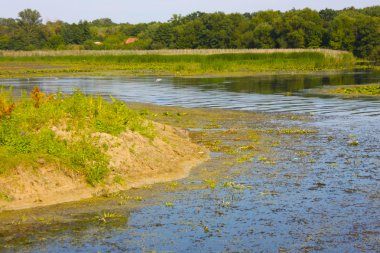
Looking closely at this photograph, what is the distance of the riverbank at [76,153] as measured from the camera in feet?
41.9

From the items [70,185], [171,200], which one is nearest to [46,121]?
[70,185]

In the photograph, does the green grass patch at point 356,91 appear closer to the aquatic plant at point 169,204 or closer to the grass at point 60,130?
the grass at point 60,130

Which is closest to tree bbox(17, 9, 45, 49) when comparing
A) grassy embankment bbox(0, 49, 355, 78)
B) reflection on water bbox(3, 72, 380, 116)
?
grassy embankment bbox(0, 49, 355, 78)

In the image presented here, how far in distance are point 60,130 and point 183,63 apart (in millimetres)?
66784

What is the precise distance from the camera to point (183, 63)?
80938 millimetres

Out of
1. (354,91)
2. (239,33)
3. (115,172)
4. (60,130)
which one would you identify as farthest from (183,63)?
(115,172)

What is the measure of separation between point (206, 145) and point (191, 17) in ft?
→ 493

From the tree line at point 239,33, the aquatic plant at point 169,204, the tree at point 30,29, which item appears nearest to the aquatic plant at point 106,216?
the aquatic plant at point 169,204

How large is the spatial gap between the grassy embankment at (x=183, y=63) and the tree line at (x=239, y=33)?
2041cm

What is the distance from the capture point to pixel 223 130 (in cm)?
2264

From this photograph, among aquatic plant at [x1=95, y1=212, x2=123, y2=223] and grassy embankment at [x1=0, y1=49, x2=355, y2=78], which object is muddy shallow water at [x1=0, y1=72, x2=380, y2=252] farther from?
grassy embankment at [x1=0, y1=49, x2=355, y2=78]

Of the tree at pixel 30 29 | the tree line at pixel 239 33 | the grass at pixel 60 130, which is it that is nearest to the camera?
the grass at pixel 60 130

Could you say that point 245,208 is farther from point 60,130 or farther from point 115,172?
point 60,130

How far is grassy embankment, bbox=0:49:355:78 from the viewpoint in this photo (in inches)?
2758
